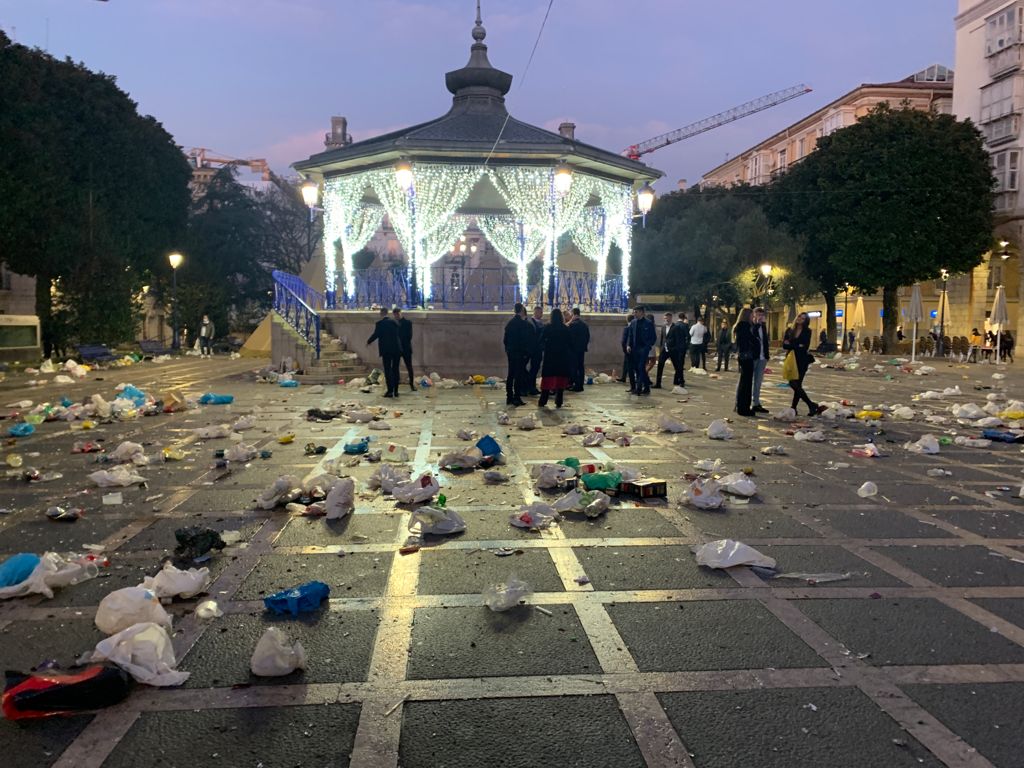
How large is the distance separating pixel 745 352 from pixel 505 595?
8.38 m

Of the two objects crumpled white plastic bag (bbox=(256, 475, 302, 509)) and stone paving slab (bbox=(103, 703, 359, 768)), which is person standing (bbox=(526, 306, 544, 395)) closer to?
crumpled white plastic bag (bbox=(256, 475, 302, 509))

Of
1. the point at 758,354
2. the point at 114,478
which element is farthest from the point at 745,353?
the point at 114,478

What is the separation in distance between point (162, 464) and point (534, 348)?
685 centimetres

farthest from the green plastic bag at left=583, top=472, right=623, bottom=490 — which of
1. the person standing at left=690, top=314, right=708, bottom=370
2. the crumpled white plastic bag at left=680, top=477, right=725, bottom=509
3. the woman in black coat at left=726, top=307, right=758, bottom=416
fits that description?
the person standing at left=690, top=314, right=708, bottom=370

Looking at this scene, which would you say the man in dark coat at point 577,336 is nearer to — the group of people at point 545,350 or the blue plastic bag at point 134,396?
the group of people at point 545,350

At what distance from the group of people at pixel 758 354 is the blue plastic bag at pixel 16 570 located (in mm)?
9492

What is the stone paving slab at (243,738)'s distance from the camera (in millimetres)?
2607

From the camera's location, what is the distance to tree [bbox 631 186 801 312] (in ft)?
129

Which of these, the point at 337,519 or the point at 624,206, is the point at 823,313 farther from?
the point at 337,519

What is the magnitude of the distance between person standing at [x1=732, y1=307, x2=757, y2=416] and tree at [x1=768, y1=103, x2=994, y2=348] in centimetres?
2919

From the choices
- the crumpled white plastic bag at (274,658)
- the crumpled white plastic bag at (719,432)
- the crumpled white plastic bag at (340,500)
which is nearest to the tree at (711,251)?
the crumpled white plastic bag at (719,432)

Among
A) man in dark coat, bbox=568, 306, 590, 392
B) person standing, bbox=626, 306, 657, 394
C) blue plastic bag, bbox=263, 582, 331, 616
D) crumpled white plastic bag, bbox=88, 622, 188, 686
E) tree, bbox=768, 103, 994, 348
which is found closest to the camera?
crumpled white plastic bag, bbox=88, 622, 188, 686

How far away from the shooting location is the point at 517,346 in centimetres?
1284

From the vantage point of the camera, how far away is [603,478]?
262 inches
